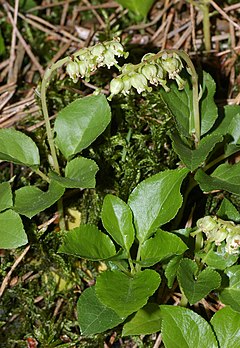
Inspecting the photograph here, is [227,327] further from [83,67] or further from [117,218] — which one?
[83,67]

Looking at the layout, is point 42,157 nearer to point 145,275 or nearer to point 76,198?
point 76,198

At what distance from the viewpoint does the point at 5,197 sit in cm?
191

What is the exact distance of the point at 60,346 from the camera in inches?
75.7

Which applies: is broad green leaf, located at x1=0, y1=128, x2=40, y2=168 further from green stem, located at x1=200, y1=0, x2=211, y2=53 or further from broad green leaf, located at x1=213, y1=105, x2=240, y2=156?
green stem, located at x1=200, y1=0, x2=211, y2=53

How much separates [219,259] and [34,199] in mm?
597

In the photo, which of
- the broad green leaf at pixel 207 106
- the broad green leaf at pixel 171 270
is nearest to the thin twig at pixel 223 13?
the broad green leaf at pixel 207 106

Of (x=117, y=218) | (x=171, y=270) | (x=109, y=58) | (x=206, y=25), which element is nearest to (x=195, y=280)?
(x=171, y=270)

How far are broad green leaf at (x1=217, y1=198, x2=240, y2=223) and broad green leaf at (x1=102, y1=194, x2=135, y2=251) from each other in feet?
0.95

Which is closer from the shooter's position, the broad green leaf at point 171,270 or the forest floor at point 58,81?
the broad green leaf at point 171,270

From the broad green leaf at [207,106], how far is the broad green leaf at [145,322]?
1.96ft

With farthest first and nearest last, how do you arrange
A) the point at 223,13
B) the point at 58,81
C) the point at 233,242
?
the point at 223,13, the point at 58,81, the point at 233,242

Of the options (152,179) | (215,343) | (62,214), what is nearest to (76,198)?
(62,214)

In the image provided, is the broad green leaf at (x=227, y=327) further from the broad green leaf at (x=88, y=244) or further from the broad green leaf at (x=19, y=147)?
the broad green leaf at (x=19, y=147)

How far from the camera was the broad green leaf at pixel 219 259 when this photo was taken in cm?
181
